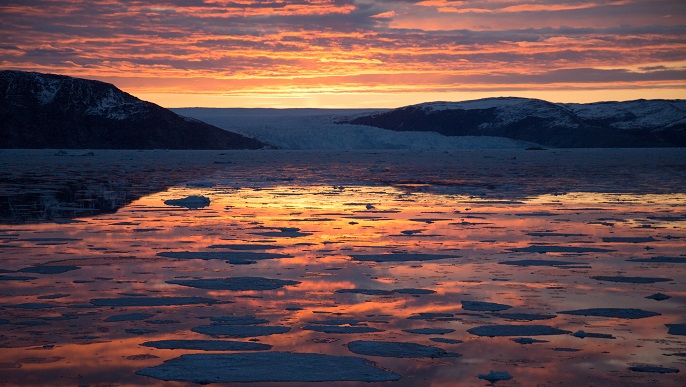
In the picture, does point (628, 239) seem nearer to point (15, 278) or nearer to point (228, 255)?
point (228, 255)

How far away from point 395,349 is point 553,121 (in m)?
125

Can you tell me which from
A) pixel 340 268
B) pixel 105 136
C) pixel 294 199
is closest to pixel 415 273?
pixel 340 268

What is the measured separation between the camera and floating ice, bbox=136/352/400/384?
4.09 m

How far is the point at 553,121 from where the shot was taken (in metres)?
125

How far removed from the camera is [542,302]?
5973 mm

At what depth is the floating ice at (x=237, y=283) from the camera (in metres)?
6.50

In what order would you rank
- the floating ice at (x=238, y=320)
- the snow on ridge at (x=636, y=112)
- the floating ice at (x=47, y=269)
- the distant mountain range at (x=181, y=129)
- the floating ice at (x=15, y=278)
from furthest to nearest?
the snow on ridge at (x=636, y=112) → the distant mountain range at (x=181, y=129) → the floating ice at (x=47, y=269) → the floating ice at (x=15, y=278) → the floating ice at (x=238, y=320)

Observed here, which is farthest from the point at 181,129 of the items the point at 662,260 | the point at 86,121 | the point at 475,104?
the point at 662,260

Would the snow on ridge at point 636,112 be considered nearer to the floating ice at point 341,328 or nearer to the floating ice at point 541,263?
the floating ice at point 541,263

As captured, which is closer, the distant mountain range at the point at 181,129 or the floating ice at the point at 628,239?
the floating ice at the point at 628,239

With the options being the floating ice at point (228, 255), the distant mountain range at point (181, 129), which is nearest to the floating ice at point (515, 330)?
the floating ice at point (228, 255)

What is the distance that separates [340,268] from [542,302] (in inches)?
80.4

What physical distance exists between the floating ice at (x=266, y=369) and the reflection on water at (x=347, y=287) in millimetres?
113

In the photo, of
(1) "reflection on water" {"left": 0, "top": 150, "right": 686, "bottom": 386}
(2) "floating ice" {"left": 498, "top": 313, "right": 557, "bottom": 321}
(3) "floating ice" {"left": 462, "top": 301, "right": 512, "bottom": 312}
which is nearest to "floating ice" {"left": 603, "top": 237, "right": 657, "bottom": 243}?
(1) "reflection on water" {"left": 0, "top": 150, "right": 686, "bottom": 386}
